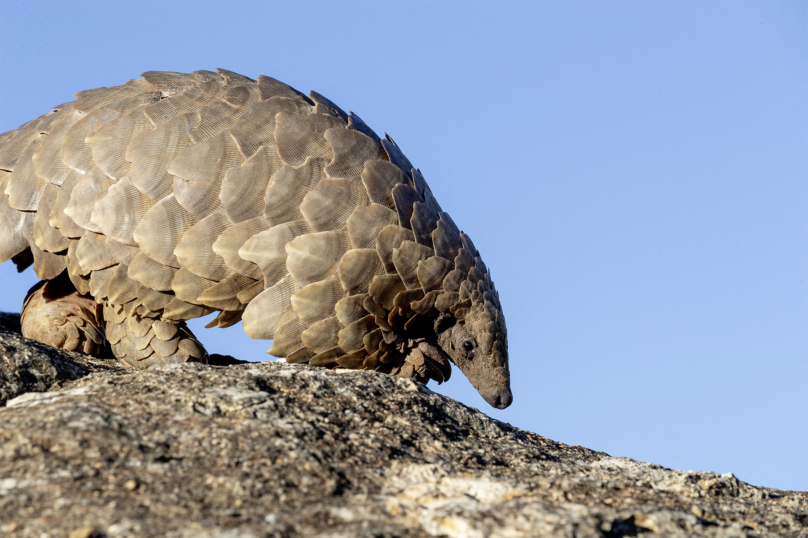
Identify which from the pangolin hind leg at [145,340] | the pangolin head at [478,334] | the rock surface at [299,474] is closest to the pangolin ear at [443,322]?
the pangolin head at [478,334]

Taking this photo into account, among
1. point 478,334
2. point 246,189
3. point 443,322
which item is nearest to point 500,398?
point 478,334

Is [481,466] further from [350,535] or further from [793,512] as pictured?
[793,512]

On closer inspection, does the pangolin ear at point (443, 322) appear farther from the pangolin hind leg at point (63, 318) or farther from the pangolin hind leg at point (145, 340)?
the pangolin hind leg at point (63, 318)

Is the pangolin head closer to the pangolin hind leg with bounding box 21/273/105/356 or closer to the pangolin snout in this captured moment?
the pangolin snout

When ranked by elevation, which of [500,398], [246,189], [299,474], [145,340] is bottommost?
[299,474]

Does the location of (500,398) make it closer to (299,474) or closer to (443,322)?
(443,322)

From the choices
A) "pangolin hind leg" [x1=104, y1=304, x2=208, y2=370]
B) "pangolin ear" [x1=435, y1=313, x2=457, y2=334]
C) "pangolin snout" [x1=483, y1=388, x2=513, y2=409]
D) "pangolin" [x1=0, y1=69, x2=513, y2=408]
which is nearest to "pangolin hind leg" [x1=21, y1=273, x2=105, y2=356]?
"pangolin" [x1=0, y1=69, x2=513, y2=408]

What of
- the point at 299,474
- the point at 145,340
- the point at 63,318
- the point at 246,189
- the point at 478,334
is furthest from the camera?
the point at 63,318
